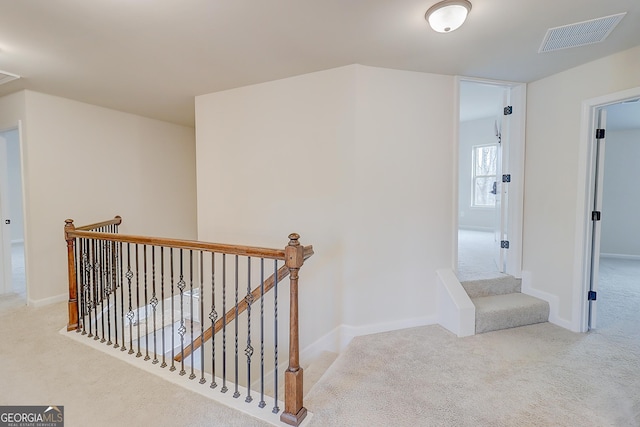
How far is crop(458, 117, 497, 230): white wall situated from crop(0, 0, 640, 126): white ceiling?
140 inches

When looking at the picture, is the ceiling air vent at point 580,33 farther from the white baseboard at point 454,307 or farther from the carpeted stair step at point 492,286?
the carpeted stair step at point 492,286

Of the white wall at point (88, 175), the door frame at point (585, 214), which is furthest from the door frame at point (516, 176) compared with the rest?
the white wall at point (88, 175)

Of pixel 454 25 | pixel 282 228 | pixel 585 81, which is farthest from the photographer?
pixel 282 228

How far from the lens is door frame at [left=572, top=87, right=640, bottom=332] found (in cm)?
273

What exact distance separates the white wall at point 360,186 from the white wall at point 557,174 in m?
0.91

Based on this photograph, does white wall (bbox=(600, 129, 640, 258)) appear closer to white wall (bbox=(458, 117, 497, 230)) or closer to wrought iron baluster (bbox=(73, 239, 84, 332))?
white wall (bbox=(458, 117, 497, 230))

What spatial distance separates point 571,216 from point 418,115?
1.66m

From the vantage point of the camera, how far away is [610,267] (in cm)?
515

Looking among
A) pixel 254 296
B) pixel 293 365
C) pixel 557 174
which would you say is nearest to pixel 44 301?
pixel 254 296

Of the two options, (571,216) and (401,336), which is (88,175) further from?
(571,216)

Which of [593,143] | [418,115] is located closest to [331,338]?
[418,115]

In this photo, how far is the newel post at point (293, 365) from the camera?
5.71 feet

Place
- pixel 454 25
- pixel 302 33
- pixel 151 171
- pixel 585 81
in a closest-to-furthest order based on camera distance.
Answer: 1. pixel 454 25
2. pixel 302 33
3. pixel 585 81
4. pixel 151 171

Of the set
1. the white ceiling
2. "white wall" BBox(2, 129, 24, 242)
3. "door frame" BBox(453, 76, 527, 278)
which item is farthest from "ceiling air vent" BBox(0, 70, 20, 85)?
"white wall" BBox(2, 129, 24, 242)
